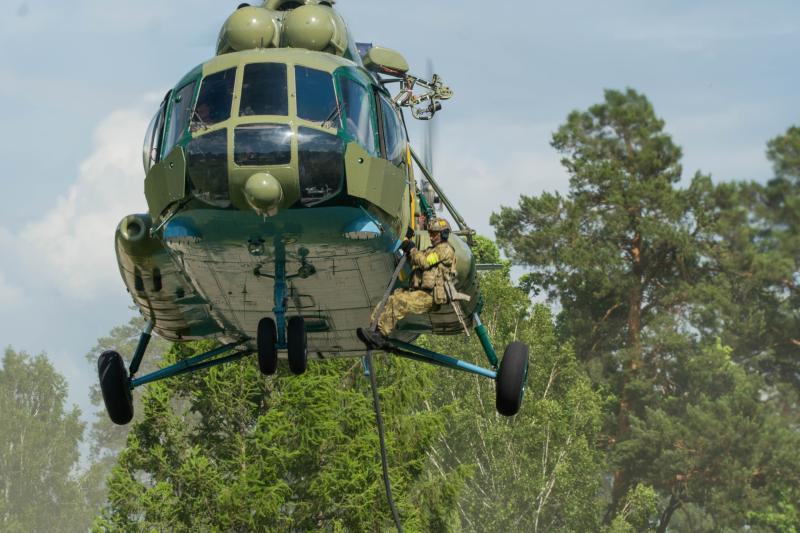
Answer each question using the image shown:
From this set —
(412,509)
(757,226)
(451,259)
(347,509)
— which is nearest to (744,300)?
(757,226)

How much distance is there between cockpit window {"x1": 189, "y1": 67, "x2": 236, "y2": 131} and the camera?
9836 mm

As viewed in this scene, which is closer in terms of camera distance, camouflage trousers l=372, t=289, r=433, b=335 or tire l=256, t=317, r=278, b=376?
tire l=256, t=317, r=278, b=376

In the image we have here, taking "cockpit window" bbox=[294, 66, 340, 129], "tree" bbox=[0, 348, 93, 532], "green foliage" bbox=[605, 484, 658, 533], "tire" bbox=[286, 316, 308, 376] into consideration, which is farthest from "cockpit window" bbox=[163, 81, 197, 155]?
"tree" bbox=[0, 348, 93, 532]

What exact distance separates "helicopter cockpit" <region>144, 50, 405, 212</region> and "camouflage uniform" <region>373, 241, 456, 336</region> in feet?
3.74

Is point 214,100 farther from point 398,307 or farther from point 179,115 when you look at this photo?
point 398,307

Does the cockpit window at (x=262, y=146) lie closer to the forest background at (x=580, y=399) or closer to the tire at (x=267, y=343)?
the tire at (x=267, y=343)

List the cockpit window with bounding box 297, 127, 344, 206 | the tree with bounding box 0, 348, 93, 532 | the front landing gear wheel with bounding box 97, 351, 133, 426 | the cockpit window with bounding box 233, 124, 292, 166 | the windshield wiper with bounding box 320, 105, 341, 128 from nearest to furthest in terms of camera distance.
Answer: the cockpit window with bounding box 233, 124, 292, 166
the cockpit window with bounding box 297, 127, 344, 206
the windshield wiper with bounding box 320, 105, 341, 128
the front landing gear wheel with bounding box 97, 351, 133, 426
the tree with bounding box 0, 348, 93, 532

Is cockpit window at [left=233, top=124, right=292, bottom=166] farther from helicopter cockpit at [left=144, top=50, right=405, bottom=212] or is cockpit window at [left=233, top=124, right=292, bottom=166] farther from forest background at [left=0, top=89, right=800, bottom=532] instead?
forest background at [left=0, top=89, right=800, bottom=532]

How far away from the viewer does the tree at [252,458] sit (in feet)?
95.6

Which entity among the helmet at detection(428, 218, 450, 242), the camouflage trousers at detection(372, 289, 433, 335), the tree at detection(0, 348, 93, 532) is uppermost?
the tree at detection(0, 348, 93, 532)

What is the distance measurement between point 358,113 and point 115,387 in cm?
440

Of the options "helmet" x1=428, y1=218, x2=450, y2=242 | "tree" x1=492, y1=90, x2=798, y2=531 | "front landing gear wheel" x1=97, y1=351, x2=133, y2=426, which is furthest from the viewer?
"tree" x1=492, y1=90, x2=798, y2=531

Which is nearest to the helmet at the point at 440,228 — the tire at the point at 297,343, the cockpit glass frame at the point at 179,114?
the tire at the point at 297,343

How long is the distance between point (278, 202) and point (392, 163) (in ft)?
5.39
